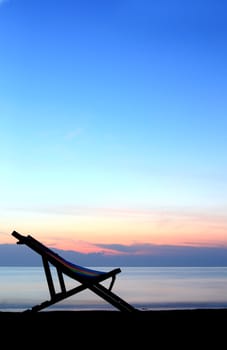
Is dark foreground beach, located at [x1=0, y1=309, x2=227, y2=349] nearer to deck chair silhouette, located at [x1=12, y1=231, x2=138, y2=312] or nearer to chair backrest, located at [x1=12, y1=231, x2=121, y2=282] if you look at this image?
deck chair silhouette, located at [x1=12, y1=231, x2=138, y2=312]

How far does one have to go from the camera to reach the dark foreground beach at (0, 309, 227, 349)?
4.51 metres

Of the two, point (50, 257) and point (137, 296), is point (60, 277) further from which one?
point (137, 296)

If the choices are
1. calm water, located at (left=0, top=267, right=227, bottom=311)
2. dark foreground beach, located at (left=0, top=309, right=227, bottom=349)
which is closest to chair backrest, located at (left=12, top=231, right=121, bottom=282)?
dark foreground beach, located at (left=0, top=309, right=227, bottom=349)

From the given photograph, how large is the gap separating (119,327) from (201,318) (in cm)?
138

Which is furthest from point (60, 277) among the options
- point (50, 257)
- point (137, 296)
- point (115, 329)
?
point (137, 296)

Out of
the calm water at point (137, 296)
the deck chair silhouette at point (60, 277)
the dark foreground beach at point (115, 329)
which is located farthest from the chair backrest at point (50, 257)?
the calm water at point (137, 296)

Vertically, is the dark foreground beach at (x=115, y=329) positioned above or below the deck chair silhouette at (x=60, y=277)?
below

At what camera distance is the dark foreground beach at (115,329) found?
4.51 meters

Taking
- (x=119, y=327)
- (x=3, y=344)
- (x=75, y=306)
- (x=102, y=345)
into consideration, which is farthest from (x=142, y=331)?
(x=75, y=306)

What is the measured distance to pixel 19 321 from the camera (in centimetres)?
562

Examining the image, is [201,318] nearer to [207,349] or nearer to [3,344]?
[207,349]

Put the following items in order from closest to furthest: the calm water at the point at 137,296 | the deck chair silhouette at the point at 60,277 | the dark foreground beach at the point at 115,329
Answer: the dark foreground beach at the point at 115,329, the deck chair silhouette at the point at 60,277, the calm water at the point at 137,296

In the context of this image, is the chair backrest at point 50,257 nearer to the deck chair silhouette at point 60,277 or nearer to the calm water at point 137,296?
the deck chair silhouette at point 60,277

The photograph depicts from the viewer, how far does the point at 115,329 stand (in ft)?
16.9
